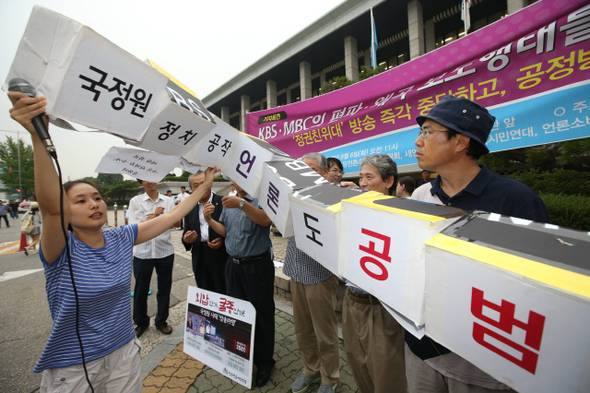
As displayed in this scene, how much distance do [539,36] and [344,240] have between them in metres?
2.54

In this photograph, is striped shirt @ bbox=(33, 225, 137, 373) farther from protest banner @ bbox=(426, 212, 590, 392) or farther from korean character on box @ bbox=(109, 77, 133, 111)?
protest banner @ bbox=(426, 212, 590, 392)

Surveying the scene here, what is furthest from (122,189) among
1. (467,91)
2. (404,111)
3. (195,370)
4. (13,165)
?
(467,91)

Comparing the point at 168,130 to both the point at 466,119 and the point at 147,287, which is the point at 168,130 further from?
the point at 147,287

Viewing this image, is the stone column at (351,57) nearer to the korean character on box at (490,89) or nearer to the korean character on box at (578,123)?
the korean character on box at (490,89)

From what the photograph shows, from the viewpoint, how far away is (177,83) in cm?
150

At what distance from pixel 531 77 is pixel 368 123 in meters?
1.57

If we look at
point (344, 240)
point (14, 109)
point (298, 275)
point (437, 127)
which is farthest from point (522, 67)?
point (14, 109)

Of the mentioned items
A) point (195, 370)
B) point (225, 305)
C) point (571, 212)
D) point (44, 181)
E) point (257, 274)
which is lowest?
point (195, 370)

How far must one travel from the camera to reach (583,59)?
188 centimetres

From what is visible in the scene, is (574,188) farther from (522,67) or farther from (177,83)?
Answer: (177,83)

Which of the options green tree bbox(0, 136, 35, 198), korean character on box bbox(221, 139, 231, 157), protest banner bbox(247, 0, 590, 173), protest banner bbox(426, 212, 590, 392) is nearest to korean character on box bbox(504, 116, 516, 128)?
protest banner bbox(247, 0, 590, 173)

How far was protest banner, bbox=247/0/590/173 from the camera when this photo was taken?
1928 mm

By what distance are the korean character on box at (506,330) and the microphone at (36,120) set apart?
62.7 inches

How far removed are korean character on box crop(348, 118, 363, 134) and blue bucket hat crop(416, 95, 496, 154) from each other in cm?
222
